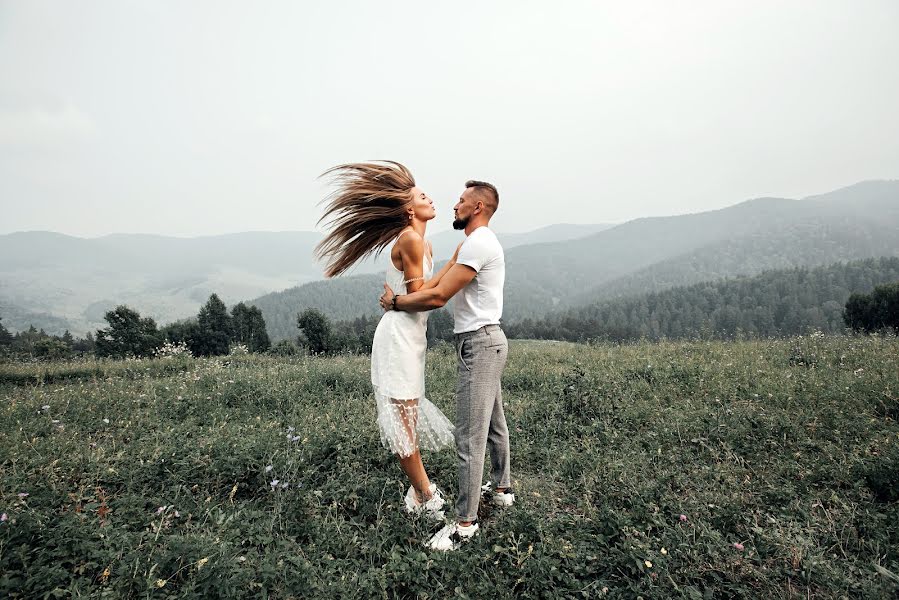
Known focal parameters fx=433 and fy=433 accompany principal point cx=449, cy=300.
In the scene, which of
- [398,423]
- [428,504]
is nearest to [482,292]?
[398,423]

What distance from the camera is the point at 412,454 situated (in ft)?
13.4

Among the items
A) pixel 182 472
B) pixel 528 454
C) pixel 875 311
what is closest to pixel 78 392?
pixel 182 472

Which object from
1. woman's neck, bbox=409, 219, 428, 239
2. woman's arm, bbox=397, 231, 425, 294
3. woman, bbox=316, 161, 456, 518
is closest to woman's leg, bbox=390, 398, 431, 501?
woman, bbox=316, 161, 456, 518

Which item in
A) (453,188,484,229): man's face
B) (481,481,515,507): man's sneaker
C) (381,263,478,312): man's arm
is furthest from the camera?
(481,481,515,507): man's sneaker

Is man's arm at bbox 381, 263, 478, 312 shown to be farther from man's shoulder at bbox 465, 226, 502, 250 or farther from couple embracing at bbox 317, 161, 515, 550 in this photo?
man's shoulder at bbox 465, 226, 502, 250

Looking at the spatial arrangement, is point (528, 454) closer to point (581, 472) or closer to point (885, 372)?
point (581, 472)

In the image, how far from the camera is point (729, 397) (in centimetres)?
685

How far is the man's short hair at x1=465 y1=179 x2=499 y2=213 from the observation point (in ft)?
13.0

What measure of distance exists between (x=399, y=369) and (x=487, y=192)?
1.81 meters

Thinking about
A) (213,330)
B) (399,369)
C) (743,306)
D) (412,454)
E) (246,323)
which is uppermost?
(399,369)

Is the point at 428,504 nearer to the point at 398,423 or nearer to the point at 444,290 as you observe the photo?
the point at 398,423

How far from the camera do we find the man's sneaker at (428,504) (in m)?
4.11

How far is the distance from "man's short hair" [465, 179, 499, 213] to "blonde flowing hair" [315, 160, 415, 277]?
0.68 metres

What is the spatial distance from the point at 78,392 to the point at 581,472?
882cm
